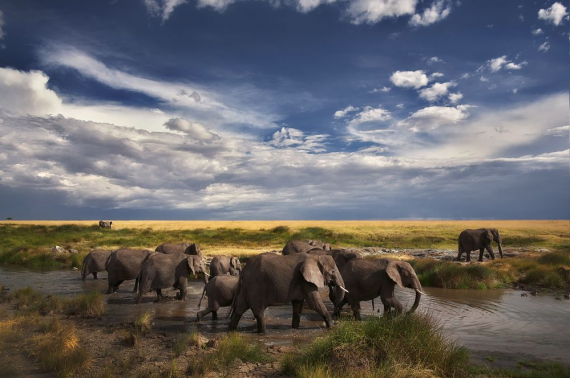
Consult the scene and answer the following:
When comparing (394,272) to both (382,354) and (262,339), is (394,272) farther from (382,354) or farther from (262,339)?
(382,354)

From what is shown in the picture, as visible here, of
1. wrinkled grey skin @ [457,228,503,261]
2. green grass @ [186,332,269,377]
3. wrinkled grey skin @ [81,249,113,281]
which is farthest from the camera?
wrinkled grey skin @ [457,228,503,261]

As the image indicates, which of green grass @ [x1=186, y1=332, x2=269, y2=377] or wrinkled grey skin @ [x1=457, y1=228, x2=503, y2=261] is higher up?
wrinkled grey skin @ [x1=457, y1=228, x2=503, y2=261]

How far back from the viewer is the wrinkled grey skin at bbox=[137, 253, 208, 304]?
48.3ft

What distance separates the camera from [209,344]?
955cm

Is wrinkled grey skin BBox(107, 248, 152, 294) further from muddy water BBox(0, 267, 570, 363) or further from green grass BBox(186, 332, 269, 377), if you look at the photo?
green grass BBox(186, 332, 269, 377)

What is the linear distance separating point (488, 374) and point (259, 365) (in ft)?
14.0

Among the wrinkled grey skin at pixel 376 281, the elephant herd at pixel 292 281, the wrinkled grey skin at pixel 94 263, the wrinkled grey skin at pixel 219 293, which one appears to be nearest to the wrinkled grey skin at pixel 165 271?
the elephant herd at pixel 292 281

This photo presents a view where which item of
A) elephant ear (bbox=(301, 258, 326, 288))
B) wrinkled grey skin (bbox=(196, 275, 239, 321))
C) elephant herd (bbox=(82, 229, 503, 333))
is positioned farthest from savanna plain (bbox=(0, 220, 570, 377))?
Answer: elephant ear (bbox=(301, 258, 326, 288))

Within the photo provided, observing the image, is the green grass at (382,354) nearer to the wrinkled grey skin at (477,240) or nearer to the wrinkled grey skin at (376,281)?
the wrinkled grey skin at (376,281)

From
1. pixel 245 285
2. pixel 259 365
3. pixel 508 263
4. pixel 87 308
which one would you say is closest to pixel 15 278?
pixel 87 308

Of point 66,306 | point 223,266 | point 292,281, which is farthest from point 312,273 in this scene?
point 66,306

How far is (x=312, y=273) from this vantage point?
1100 centimetres

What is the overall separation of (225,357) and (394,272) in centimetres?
562

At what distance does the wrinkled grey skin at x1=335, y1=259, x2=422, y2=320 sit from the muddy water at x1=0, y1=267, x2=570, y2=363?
1028 mm
